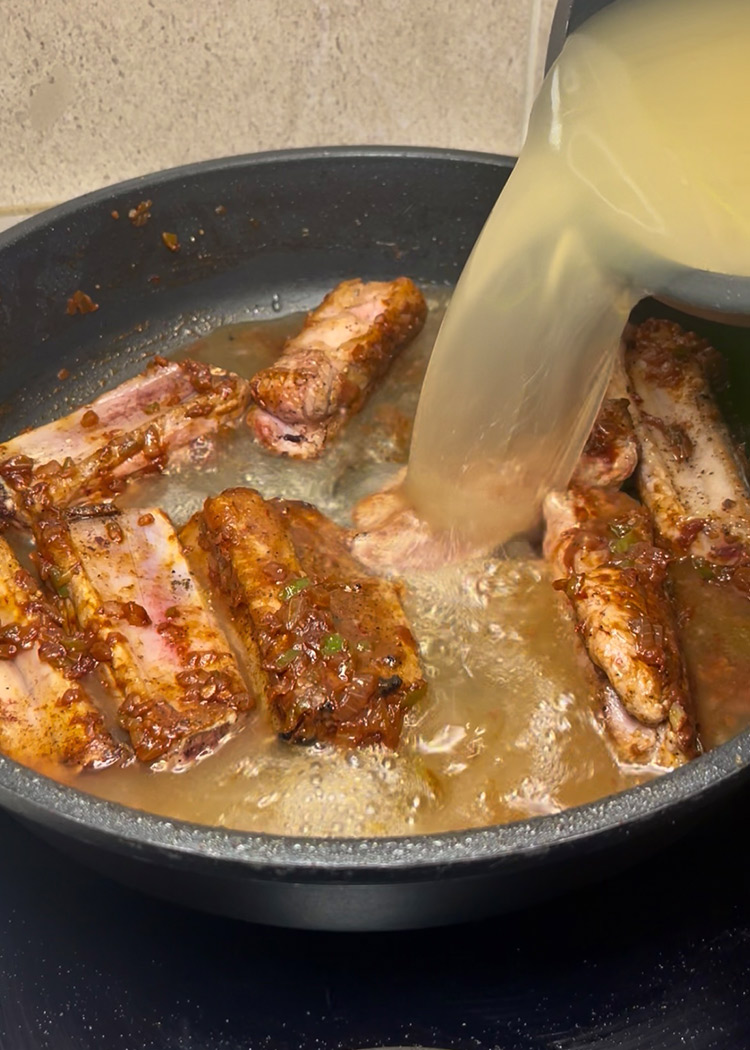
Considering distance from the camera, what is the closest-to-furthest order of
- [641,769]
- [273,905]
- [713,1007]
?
[273,905] < [713,1007] < [641,769]

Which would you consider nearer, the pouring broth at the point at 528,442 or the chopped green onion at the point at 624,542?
the pouring broth at the point at 528,442

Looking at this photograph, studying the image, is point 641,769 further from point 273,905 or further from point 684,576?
point 273,905

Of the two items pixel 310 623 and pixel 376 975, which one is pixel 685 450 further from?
pixel 376 975

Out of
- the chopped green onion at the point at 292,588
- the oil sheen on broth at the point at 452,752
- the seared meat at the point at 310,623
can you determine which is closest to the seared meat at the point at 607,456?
the oil sheen on broth at the point at 452,752

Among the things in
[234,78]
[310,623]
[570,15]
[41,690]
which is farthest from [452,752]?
[234,78]

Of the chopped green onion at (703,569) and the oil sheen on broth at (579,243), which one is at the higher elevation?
the oil sheen on broth at (579,243)

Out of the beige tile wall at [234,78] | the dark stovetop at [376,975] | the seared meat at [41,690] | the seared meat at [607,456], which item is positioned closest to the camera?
the dark stovetop at [376,975]

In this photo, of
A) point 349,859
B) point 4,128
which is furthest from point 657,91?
point 4,128

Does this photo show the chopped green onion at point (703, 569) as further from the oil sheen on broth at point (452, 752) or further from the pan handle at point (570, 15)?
the pan handle at point (570, 15)
